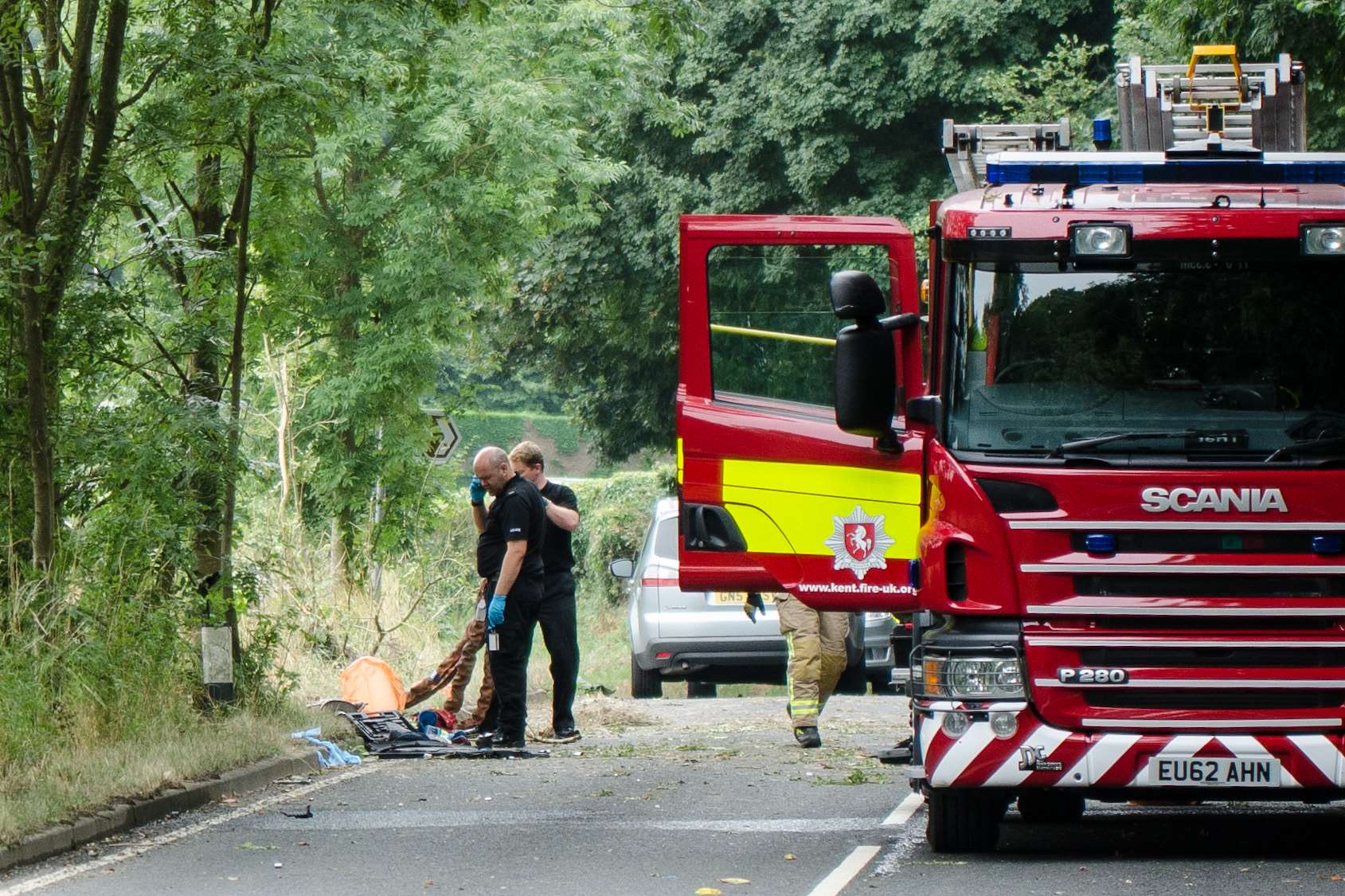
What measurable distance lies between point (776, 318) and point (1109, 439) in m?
2.06

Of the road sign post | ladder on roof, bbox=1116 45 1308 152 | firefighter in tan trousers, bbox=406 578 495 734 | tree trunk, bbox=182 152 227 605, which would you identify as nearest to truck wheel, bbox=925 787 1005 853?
ladder on roof, bbox=1116 45 1308 152

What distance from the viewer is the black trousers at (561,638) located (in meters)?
14.3

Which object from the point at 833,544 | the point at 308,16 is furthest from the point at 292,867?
the point at 308,16

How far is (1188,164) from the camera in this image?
8.74 m

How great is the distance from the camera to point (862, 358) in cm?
843

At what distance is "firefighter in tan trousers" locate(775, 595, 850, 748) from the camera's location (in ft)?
44.9

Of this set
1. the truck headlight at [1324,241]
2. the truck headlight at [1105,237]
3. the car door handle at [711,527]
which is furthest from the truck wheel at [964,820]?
the truck headlight at [1324,241]

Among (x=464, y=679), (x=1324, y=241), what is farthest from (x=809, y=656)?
(x=1324, y=241)

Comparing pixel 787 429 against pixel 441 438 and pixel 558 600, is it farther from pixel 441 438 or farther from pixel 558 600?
pixel 441 438

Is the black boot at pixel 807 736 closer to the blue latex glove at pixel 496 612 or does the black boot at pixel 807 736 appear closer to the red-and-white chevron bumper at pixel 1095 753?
the blue latex glove at pixel 496 612

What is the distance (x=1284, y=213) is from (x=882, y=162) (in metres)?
19.5

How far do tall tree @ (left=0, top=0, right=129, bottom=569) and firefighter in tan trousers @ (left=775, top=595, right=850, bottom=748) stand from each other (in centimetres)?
476

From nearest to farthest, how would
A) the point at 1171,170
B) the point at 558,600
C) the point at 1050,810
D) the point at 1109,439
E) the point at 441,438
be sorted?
the point at 1109,439
the point at 1171,170
the point at 1050,810
the point at 558,600
the point at 441,438

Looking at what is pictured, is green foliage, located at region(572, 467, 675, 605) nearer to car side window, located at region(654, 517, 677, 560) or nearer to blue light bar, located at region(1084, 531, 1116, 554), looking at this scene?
car side window, located at region(654, 517, 677, 560)
